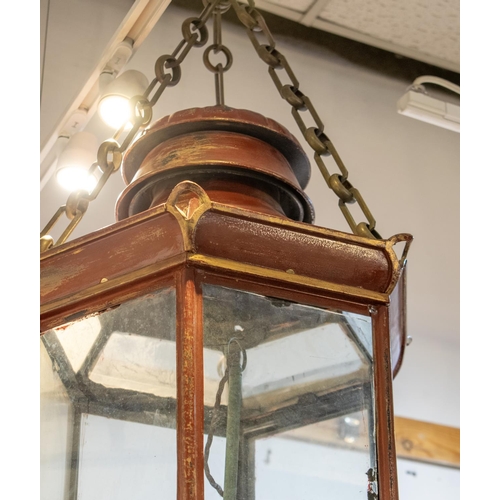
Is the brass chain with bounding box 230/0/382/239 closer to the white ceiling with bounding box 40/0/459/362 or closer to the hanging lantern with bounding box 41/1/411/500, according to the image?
the hanging lantern with bounding box 41/1/411/500

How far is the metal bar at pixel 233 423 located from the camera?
24.8 inches

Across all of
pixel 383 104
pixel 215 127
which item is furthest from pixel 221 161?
pixel 383 104

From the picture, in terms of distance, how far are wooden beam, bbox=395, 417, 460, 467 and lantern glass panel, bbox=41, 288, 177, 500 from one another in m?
1.43

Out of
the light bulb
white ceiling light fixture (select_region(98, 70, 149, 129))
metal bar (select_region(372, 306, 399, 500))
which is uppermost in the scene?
white ceiling light fixture (select_region(98, 70, 149, 129))

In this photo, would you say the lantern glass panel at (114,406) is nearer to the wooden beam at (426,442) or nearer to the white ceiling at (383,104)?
the white ceiling at (383,104)

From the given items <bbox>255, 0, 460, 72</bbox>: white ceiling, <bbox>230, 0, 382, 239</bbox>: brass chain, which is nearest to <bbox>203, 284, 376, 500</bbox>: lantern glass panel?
<bbox>230, 0, 382, 239</bbox>: brass chain

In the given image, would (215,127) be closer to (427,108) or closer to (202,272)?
(202,272)

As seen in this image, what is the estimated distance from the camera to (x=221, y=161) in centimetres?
79

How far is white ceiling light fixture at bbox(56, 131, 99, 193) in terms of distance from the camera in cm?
150

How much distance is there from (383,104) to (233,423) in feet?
5.90

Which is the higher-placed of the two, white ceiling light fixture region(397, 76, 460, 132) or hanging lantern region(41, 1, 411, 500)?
white ceiling light fixture region(397, 76, 460, 132)

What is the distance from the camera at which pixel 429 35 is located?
220cm

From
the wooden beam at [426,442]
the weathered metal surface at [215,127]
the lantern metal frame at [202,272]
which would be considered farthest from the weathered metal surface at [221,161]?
the wooden beam at [426,442]
